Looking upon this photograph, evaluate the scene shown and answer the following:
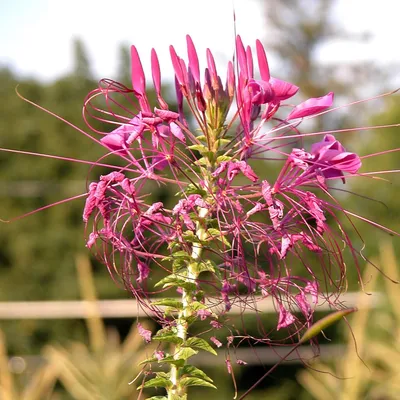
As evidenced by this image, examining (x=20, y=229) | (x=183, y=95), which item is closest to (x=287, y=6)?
(x=20, y=229)

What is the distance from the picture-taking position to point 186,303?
1468 millimetres

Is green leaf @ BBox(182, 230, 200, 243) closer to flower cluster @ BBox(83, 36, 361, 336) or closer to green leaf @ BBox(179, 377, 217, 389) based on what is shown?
flower cluster @ BBox(83, 36, 361, 336)

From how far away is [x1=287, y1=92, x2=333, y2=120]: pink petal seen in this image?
59.8 inches

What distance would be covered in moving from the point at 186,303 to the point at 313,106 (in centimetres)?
46

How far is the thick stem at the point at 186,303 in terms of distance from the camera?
1.43m

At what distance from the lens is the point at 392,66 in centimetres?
1891

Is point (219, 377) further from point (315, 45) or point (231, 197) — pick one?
point (315, 45)

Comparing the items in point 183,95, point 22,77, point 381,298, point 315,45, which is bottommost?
point 381,298

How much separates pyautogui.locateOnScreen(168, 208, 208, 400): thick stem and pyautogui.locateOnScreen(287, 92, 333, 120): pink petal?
0.28 m

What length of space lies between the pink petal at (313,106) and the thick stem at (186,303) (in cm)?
28

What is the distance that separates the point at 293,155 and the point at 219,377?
6.40 meters

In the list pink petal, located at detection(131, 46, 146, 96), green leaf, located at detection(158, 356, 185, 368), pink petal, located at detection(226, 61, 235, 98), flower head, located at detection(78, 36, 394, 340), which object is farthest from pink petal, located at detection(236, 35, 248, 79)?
green leaf, located at detection(158, 356, 185, 368)

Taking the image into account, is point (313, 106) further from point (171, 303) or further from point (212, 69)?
point (171, 303)

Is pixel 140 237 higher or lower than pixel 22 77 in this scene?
lower
